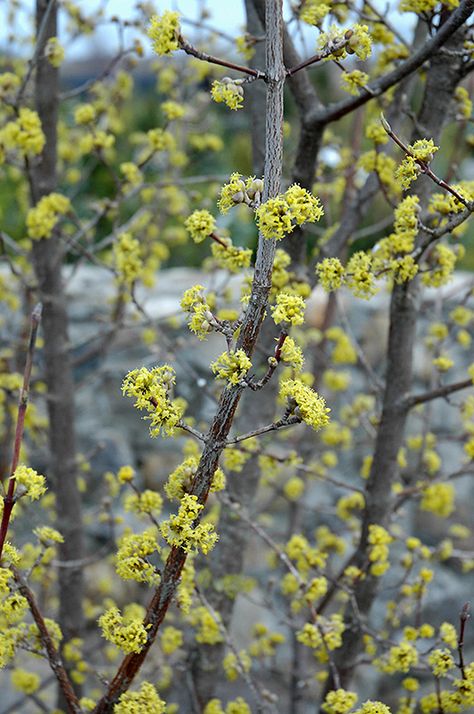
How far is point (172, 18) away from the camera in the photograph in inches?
51.5

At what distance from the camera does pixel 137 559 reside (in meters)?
1.44

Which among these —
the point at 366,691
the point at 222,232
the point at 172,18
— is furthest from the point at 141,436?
the point at 172,18

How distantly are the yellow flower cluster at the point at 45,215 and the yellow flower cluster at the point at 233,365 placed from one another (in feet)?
4.83

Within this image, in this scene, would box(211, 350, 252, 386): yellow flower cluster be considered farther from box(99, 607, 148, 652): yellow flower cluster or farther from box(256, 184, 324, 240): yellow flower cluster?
box(99, 607, 148, 652): yellow flower cluster

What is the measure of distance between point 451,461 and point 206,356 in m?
1.55

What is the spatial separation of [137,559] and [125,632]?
13 centimetres

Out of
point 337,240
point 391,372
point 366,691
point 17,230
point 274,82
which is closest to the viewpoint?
point 274,82

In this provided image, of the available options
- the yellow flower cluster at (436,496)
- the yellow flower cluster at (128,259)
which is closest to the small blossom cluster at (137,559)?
the yellow flower cluster at (128,259)

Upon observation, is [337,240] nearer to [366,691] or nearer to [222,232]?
[222,232]

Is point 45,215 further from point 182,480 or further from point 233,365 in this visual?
point 233,365

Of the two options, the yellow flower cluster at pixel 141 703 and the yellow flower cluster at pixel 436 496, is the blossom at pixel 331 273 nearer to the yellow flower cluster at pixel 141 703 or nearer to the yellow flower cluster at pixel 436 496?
the yellow flower cluster at pixel 141 703

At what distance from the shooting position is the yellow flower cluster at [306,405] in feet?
4.15

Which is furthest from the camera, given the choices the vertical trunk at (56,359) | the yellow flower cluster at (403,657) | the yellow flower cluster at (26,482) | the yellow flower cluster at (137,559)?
the vertical trunk at (56,359)

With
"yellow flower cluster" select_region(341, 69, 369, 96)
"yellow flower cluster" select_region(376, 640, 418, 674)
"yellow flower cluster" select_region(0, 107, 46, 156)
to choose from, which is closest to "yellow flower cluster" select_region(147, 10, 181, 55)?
"yellow flower cluster" select_region(341, 69, 369, 96)
